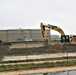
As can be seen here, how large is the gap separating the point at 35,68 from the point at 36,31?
318 feet

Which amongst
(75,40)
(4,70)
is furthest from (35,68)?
(75,40)

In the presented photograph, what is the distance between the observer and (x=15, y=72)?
2191 centimetres

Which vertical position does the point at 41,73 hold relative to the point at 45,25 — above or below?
below

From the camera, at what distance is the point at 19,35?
11519 centimetres

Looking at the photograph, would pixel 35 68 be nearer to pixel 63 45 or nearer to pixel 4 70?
pixel 4 70

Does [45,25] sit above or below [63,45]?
above

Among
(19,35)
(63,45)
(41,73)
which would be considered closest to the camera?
(41,73)

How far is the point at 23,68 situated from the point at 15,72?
1554mm

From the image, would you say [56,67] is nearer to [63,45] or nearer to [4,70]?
[4,70]

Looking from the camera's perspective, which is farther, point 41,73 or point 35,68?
Answer: point 35,68

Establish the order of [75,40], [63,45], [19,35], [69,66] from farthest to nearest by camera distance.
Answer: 1. [19,35]
2. [75,40]
3. [63,45]
4. [69,66]

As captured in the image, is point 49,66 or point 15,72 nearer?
point 15,72

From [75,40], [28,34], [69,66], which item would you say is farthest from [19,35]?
[69,66]

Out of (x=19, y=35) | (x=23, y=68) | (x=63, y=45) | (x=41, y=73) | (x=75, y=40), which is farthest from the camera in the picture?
(x=19, y=35)
